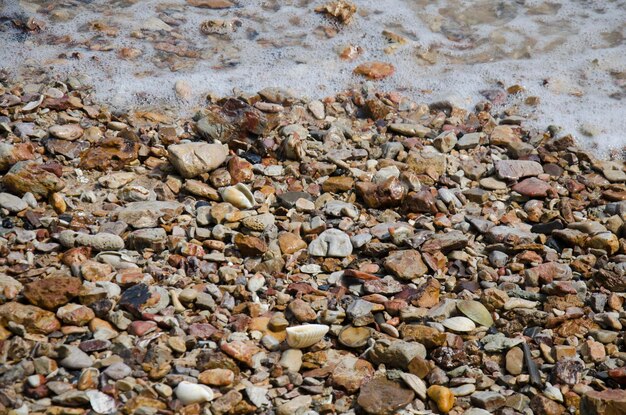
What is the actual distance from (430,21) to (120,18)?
280 centimetres

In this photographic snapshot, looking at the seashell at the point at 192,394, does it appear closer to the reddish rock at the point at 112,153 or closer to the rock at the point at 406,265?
the rock at the point at 406,265

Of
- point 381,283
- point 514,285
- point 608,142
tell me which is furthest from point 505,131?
point 381,283

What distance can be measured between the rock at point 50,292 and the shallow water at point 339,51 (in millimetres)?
1972

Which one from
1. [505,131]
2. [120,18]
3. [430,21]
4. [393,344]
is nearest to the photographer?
[393,344]

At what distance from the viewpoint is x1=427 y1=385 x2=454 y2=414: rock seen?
2688 mm

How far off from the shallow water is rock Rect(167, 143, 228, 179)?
30.9 inches

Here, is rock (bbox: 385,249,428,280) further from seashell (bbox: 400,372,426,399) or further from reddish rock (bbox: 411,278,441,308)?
seashell (bbox: 400,372,426,399)

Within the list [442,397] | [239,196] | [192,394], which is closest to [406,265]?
[442,397]

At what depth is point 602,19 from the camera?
653 cm

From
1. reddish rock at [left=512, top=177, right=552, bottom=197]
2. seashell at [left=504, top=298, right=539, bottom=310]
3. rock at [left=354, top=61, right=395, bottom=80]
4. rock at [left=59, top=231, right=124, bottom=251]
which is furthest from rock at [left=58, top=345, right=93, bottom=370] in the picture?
rock at [left=354, top=61, right=395, bottom=80]

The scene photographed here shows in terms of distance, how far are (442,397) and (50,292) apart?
1757 millimetres

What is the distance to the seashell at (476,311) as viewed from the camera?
3.13 metres

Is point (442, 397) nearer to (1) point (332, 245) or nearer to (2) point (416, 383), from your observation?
(2) point (416, 383)

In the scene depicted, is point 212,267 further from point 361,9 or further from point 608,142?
point 361,9
